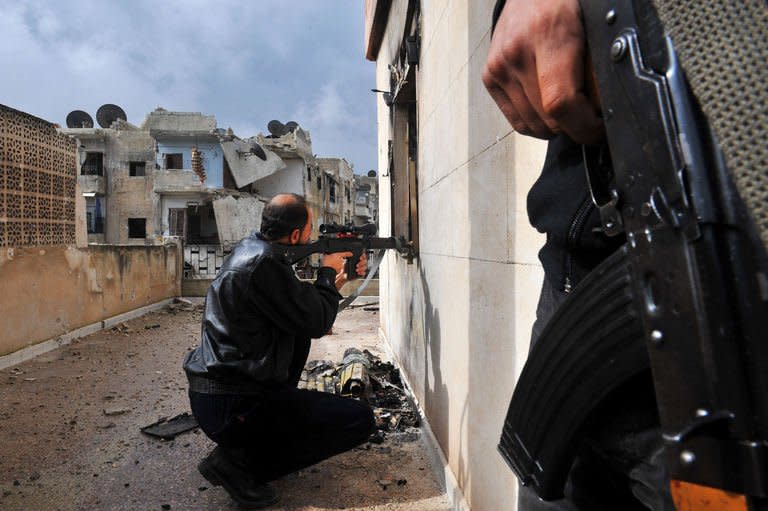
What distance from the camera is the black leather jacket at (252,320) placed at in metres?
2.45

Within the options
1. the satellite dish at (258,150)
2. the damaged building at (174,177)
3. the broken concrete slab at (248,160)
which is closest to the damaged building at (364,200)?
the damaged building at (174,177)

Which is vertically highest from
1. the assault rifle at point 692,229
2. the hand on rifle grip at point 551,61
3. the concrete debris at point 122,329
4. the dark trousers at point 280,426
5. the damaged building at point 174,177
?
the damaged building at point 174,177

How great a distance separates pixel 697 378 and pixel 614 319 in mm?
170

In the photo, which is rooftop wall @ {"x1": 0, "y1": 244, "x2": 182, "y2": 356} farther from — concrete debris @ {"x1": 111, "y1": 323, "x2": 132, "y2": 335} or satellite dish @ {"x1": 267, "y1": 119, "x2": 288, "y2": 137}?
satellite dish @ {"x1": 267, "y1": 119, "x2": 288, "y2": 137}

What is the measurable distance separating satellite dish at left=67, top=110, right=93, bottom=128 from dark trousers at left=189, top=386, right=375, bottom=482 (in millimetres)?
36176

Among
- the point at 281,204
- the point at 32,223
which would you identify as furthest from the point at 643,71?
the point at 32,223

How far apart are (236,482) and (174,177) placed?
Answer: 2637 centimetres

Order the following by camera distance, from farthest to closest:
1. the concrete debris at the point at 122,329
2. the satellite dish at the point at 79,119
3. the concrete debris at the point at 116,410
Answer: the satellite dish at the point at 79,119 < the concrete debris at the point at 122,329 < the concrete debris at the point at 116,410

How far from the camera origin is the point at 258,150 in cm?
2728

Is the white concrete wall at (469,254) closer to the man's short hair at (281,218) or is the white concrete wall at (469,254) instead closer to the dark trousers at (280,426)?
the dark trousers at (280,426)

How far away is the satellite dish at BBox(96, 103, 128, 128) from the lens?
33000 millimetres

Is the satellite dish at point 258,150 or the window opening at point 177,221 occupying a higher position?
the satellite dish at point 258,150

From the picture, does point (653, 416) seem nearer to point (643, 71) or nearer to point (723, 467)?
point (723, 467)

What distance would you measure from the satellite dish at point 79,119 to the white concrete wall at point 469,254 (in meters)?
35.7
